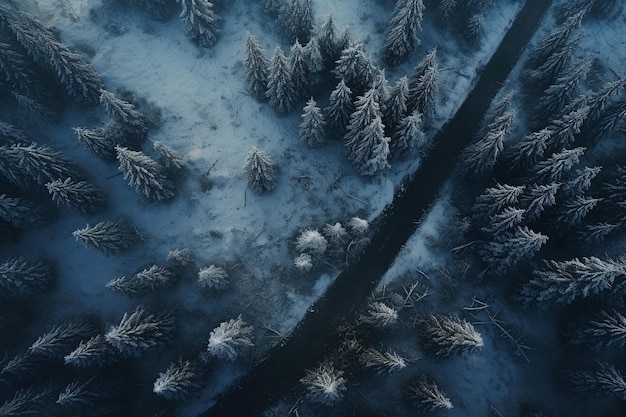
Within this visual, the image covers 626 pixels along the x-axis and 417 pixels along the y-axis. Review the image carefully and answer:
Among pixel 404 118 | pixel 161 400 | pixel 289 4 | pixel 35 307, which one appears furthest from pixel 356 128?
pixel 35 307

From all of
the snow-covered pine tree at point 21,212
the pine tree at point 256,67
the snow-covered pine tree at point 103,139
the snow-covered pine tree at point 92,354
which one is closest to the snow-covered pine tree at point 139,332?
the snow-covered pine tree at point 92,354

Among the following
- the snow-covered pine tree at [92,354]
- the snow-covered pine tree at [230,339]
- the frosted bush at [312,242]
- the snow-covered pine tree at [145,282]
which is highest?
the frosted bush at [312,242]

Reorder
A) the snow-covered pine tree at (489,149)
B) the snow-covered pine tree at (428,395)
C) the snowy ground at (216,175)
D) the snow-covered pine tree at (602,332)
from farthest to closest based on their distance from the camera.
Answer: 1. the snowy ground at (216,175)
2. the snow-covered pine tree at (489,149)
3. the snow-covered pine tree at (602,332)
4. the snow-covered pine tree at (428,395)

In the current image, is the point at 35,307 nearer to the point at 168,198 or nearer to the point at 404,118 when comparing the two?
the point at 168,198

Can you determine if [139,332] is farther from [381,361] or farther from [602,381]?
[602,381]

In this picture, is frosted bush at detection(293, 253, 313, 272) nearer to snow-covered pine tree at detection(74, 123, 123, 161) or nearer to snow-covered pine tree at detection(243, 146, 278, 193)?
snow-covered pine tree at detection(243, 146, 278, 193)

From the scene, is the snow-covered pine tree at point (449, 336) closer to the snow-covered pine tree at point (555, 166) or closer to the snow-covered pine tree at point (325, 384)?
the snow-covered pine tree at point (325, 384)
